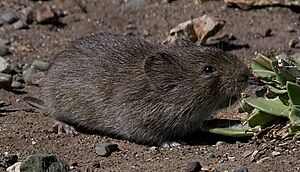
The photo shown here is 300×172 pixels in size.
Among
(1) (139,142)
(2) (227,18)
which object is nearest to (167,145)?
(1) (139,142)

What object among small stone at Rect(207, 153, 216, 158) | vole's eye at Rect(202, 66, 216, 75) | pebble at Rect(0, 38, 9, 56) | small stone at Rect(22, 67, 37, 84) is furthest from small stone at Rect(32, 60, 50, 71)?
small stone at Rect(207, 153, 216, 158)

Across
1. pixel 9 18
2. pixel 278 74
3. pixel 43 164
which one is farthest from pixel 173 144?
pixel 9 18

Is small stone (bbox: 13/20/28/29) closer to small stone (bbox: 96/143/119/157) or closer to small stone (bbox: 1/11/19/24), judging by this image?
small stone (bbox: 1/11/19/24)

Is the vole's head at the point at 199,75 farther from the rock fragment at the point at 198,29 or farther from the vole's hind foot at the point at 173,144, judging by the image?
the rock fragment at the point at 198,29

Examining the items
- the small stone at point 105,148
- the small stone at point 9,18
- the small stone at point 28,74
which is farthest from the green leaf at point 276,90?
the small stone at point 9,18

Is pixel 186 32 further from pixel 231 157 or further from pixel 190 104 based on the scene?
pixel 231 157
